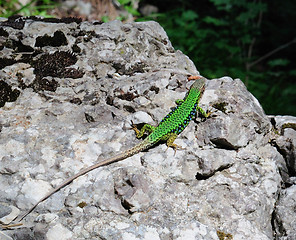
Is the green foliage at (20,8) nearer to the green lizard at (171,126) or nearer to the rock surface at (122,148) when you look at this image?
the rock surface at (122,148)

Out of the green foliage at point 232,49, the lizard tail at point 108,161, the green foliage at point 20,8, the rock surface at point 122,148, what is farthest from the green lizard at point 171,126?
the green foliage at point 20,8

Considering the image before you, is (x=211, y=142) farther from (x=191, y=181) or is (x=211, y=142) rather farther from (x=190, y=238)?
(x=190, y=238)

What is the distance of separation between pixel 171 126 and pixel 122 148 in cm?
73

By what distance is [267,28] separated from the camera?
11.6m

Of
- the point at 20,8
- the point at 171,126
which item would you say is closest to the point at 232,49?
the point at 171,126

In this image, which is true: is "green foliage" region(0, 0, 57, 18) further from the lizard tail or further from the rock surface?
the lizard tail

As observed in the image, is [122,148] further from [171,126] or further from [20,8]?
[20,8]

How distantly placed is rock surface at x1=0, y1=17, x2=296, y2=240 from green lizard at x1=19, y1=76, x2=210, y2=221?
0.34ft

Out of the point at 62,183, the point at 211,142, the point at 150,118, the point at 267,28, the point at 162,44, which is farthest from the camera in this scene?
the point at 267,28

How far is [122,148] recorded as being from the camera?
3.88m

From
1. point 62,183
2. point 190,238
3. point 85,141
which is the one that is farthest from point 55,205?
point 190,238

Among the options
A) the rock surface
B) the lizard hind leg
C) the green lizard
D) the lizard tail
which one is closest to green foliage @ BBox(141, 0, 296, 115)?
the rock surface

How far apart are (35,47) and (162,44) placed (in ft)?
7.31

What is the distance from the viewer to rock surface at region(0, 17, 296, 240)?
330 centimetres
